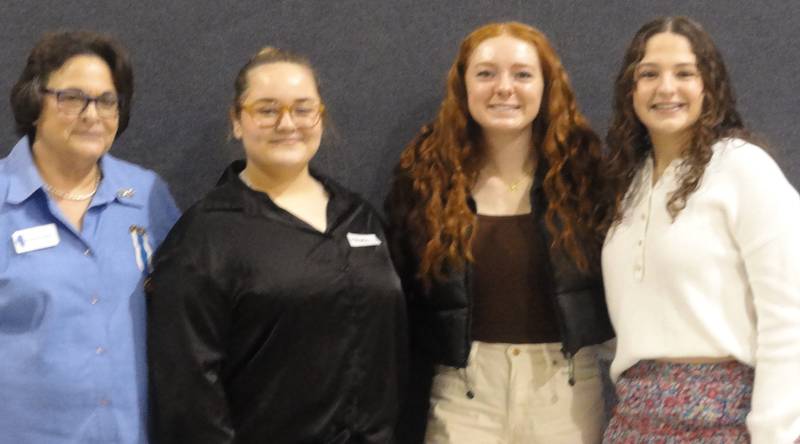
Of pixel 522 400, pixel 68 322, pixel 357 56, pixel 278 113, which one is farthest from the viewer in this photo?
pixel 357 56

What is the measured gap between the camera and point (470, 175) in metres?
2.55

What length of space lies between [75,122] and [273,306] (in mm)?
643

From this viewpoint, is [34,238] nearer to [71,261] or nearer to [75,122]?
[71,261]

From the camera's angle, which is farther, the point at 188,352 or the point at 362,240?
the point at 362,240

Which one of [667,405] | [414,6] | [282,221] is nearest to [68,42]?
[282,221]

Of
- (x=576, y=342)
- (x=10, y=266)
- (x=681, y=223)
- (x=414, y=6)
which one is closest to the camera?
(x=10, y=266)

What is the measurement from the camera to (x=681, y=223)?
2.13m

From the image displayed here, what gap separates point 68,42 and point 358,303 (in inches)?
37.6

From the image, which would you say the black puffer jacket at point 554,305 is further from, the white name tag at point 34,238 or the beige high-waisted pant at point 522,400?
the white name tag at point 34,238

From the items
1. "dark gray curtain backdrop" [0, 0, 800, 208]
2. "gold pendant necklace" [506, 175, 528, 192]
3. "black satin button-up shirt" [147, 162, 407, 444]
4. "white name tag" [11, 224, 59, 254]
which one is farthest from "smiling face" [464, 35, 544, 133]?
"white name tag" [11, 224, 59, 254]

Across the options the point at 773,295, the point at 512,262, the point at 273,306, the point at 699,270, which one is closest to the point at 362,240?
the point at 273,306

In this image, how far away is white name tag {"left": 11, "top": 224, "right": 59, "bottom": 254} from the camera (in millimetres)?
2018

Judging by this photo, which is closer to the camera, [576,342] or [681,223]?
[681,223]

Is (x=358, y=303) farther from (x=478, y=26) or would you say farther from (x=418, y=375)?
(x=478, y=26)
